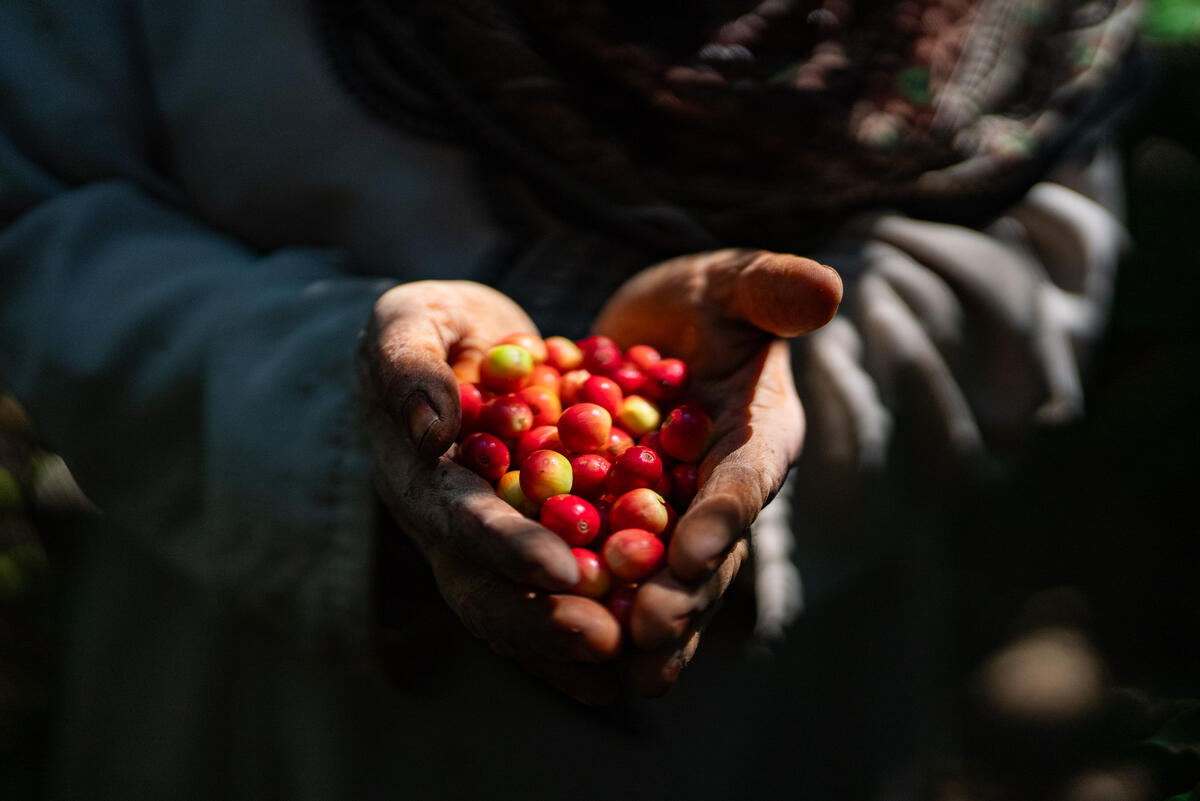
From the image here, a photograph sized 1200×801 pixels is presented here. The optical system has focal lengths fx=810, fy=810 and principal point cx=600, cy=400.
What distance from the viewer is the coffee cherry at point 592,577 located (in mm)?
936

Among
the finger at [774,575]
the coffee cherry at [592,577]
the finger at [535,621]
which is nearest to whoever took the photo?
the finger at [535,621]

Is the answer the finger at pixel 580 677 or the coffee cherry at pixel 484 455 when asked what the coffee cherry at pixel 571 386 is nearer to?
the coffee cherry at pixel 484 455

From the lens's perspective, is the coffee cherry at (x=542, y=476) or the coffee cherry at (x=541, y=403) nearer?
the coffee cherry at (x=542, y=476)

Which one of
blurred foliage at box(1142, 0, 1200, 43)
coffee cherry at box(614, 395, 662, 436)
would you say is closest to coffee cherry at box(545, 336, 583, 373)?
coffee cherry at box(614, 395, 662, 436)

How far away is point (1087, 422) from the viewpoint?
244 cm

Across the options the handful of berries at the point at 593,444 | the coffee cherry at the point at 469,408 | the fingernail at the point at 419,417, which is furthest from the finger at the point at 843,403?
the fingernail at the point at 419,417

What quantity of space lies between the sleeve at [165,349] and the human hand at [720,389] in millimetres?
427

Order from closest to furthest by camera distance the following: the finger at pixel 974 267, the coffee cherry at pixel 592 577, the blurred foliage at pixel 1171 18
→ the coffee cherry at pixel 592 577
the finger at pixel 974 267
the blurred foliage at pixel 1171 18

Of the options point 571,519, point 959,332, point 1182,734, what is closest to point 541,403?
point 571,519

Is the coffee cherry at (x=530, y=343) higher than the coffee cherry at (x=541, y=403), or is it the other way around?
the coffee cherry at (x=530, y=343)

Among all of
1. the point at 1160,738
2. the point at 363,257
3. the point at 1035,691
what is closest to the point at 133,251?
the point at 363,257

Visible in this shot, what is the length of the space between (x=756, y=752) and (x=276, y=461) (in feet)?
3.02

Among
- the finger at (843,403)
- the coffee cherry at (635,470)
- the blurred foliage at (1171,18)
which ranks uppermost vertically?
the blurred foliage at (1171,18)

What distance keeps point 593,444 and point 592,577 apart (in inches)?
10.3
